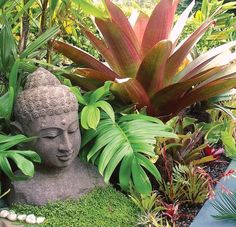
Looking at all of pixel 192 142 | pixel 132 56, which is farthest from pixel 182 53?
pixel 192 142

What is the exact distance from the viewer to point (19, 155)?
7.72ft

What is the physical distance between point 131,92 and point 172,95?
0.92ft

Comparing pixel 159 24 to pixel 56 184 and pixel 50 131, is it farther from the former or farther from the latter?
pixel 56 184

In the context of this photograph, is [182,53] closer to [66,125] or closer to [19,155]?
[66,125]

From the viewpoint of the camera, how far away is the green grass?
2.46 metres

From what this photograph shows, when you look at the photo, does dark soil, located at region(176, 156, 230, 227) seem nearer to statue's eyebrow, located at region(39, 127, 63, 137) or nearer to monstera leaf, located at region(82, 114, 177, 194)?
monstera leaf, located at region(82, 114, 177, 194)

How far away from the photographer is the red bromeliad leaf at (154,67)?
291cm

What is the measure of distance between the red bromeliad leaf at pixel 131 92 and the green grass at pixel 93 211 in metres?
0.66

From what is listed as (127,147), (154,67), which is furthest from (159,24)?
(127,147)

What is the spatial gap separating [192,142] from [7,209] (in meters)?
1.25

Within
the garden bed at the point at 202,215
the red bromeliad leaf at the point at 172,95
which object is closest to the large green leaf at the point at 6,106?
the red bromeliad leaf at the point at 172,95

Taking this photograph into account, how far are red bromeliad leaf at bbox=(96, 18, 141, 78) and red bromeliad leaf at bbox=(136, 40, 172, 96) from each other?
0.50 feet

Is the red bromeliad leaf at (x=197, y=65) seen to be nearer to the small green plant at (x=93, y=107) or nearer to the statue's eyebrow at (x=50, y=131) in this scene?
the small green plant at (x=93, y=107)

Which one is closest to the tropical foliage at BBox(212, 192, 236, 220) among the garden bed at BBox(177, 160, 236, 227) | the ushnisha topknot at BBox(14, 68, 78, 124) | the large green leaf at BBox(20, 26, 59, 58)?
the garden bed at BBox(177, 160, 236, 227)
